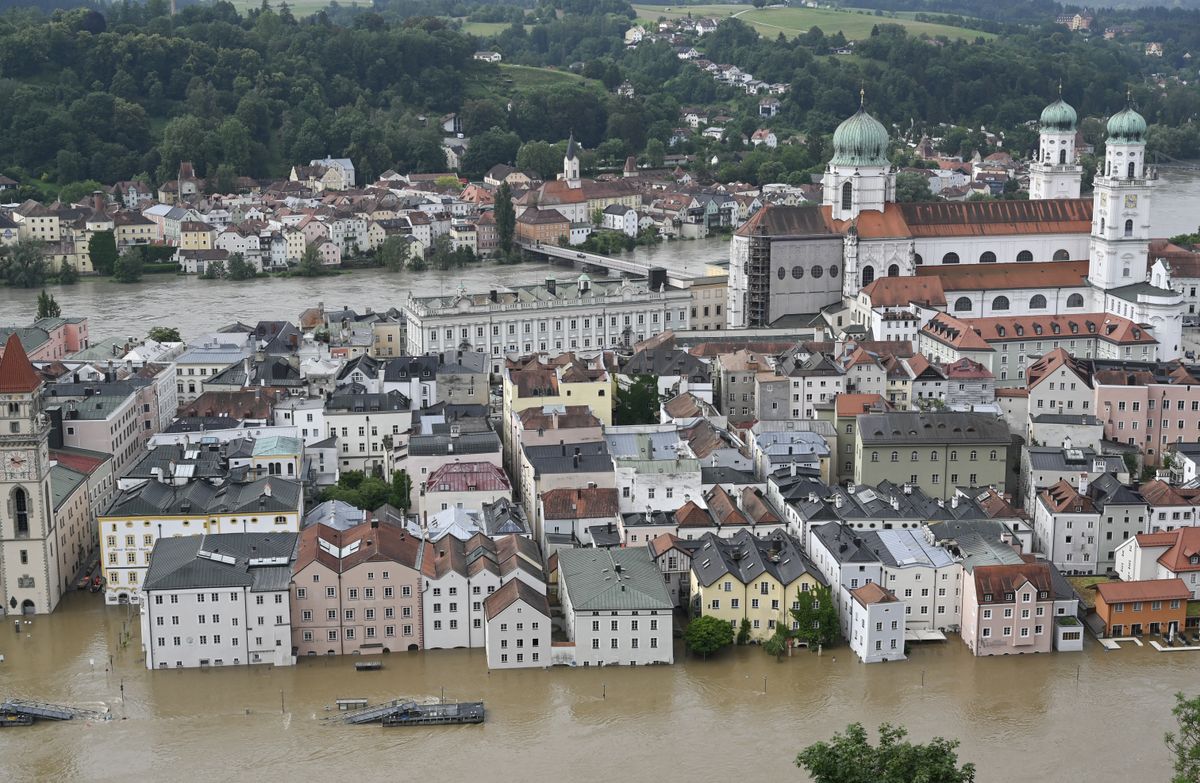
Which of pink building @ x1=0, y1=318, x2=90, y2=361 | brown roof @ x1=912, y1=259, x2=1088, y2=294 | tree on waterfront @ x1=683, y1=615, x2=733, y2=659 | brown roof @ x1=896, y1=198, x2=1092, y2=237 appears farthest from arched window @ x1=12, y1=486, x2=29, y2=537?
brown roof @ x1=896, y1=198, x2=1092, y2=237

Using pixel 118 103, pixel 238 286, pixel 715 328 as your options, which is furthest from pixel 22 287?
pixel 715 328

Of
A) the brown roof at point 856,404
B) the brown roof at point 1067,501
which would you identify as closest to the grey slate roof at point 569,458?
the brown roof at point 856,404

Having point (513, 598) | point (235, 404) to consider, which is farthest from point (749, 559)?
point (235, 404)

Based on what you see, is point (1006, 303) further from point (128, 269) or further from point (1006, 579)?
point (128, 269)

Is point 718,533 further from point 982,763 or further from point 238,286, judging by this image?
point 238,286

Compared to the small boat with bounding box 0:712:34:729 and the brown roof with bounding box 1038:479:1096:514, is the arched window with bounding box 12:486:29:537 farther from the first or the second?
the brown roof with bounding box 1038:479:1096:514

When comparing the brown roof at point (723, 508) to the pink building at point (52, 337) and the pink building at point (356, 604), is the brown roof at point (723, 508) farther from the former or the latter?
the pink building at point (52, 337)
